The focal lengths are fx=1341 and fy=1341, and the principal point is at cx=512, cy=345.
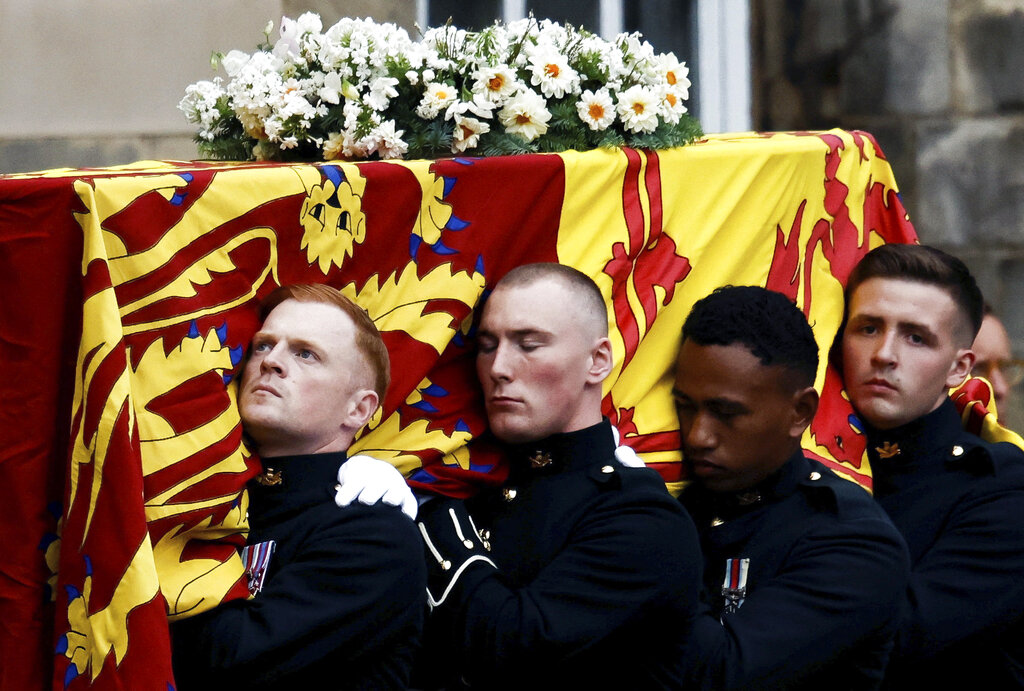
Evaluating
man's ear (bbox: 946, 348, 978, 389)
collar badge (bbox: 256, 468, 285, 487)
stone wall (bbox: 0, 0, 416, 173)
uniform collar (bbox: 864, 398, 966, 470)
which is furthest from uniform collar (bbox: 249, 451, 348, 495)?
stone wall (bbox: 0, 0, 416, 173)

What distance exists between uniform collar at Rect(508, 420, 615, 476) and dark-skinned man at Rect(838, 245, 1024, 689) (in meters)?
0.83

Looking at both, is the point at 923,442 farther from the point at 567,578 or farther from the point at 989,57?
the point at 989,57

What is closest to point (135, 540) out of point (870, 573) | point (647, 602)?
point (647, 602)

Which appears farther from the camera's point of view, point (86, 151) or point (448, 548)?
point (86, 151)

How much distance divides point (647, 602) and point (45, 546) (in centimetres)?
116

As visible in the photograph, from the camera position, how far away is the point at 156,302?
8.07 ft

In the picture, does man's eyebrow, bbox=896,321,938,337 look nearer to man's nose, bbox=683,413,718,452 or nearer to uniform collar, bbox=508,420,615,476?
man's nose, bbox=683,413,718,452

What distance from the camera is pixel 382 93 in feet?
9.78

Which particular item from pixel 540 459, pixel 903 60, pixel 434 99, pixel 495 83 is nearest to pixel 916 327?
pixel 540 459

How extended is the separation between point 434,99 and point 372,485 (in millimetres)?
901

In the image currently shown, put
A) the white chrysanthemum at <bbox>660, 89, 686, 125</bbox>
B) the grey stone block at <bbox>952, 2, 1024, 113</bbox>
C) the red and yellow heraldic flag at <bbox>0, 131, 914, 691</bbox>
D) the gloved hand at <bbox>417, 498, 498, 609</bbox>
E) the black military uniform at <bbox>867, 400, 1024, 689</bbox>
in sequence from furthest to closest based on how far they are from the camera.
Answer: the grey stone block at <bbox>952, 2, 1024, 113</bbox>
the white chrysanthemum at <bbox>660, 89, 686, 125</bbox>
the black military uniform at <bbox>867, 400, 1024, 689</bbox>
the gloved hand at <bbox>417, 498, 498, 609</bbox>
the red and yellow heraldic flag at <bbox>0, 131, 914, 691</bbox>

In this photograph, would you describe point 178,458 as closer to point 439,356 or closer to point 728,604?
point 439,356

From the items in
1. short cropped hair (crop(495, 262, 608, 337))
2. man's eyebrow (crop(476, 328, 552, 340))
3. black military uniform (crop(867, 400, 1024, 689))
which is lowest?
black military uniform (crop(867, 400, 1024, 689))

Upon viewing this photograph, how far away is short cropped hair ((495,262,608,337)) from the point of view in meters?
2.90
